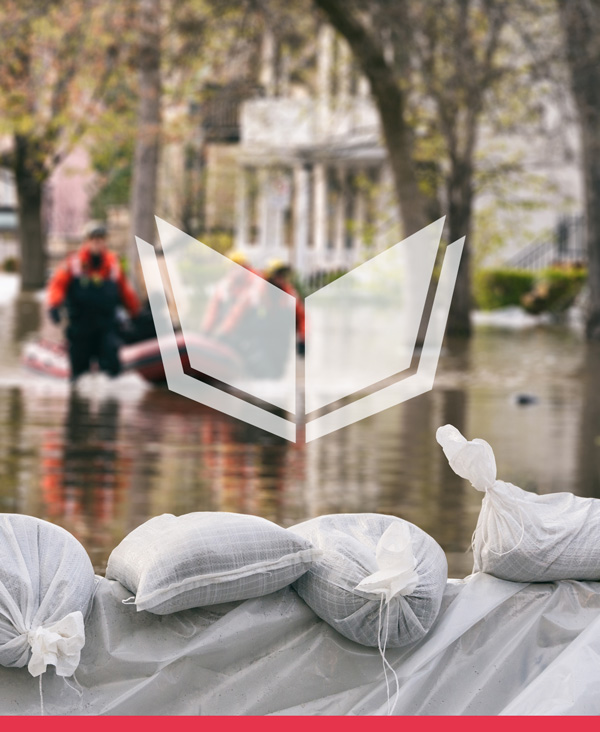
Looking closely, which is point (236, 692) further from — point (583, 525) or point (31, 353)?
point (31, 353)

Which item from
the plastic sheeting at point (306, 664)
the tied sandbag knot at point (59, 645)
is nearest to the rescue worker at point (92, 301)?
the plastic sheeting at point (306, 664)

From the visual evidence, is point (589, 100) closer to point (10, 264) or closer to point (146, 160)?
point (146, 160)

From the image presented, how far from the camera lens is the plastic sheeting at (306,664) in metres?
3.16

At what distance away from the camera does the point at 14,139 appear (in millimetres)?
41750

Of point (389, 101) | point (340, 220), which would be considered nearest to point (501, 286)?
point (340, 220)

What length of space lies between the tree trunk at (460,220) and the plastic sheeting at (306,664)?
2125 cm

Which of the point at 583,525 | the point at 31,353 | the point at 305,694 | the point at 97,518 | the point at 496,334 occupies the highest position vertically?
the point at 583,525

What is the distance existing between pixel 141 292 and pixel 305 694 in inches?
909

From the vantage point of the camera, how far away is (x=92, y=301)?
14.9 meters

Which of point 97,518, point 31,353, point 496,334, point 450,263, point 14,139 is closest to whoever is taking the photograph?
point 450,263

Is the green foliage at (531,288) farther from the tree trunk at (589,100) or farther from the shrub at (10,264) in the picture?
the shrub at (10,264)

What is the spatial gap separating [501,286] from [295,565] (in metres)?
28.5

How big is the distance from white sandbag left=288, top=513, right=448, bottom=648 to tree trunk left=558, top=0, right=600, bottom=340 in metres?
16.3

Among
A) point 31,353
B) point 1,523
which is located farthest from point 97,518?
point 31,353
